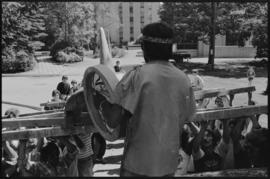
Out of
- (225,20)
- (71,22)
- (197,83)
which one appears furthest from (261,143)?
(71,22)

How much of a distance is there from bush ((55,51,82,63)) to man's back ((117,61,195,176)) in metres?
30.5

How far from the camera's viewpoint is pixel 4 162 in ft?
12.1

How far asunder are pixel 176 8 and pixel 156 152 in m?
27.0

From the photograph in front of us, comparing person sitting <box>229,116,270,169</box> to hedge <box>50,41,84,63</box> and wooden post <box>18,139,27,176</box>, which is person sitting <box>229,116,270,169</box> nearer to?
wooden post <box>18,139,27,176</box>

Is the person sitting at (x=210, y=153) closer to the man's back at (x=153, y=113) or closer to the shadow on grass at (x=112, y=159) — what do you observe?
the man's back at (x=153, y=113)

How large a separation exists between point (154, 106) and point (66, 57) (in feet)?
101

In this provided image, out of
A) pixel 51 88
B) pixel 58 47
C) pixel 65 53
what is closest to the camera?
pixel 51 88

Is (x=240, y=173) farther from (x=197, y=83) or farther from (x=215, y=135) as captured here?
(x=197, y=83)

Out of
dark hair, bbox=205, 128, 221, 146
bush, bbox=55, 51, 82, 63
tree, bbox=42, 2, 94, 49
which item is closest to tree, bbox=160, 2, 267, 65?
bush, bbox=55, 51, 82, 63

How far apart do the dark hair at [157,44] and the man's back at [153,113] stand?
0.18 ft

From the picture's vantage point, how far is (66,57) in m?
32.1

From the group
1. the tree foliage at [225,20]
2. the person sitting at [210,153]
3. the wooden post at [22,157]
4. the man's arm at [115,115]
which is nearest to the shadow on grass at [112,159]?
the person sitting at [210,153]

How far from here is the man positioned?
2.12 metres

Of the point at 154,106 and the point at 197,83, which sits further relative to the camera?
the point at 197,83
